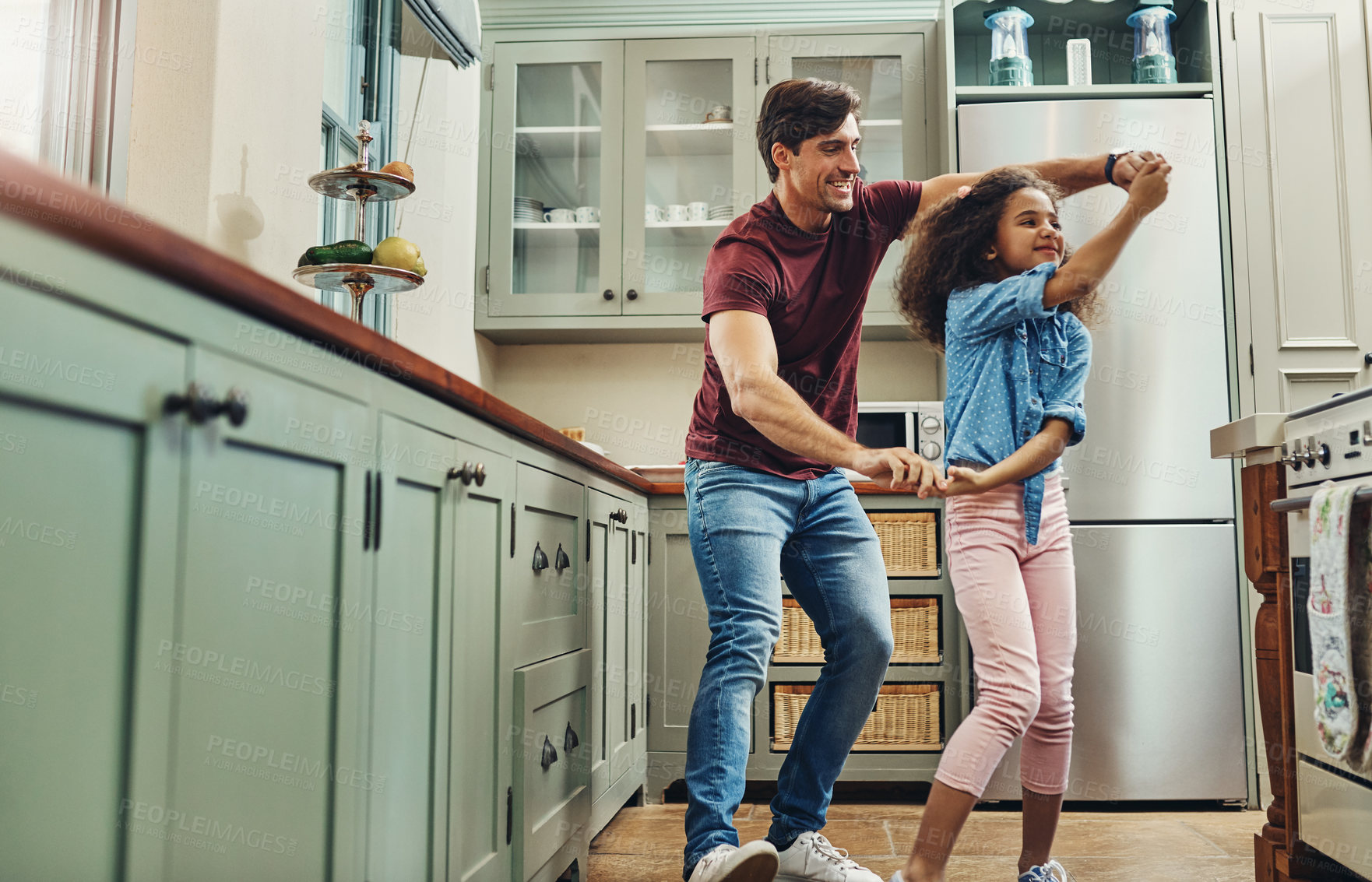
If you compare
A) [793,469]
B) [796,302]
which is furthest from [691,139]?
[793,469]

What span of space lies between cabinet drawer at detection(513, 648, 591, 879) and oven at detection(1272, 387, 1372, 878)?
1179 mm

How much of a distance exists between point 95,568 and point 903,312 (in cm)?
157

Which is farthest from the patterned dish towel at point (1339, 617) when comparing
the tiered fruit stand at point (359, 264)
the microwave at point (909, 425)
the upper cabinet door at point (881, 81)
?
the upper cabinet door at point (881, 81)

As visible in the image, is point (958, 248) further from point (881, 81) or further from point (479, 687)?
point (881, 81)

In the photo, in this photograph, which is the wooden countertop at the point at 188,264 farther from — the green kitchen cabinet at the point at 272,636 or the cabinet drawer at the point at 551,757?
the cabinet drawer at the point at 551,757

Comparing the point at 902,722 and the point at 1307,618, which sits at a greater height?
the point at 1307,618

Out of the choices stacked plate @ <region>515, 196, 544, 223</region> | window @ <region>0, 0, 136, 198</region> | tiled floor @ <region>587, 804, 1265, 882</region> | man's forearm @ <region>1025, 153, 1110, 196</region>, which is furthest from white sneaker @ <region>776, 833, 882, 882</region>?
stacked plate @ <region>515, 196, 544, 223</region>

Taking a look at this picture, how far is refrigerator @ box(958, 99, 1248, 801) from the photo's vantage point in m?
2.69

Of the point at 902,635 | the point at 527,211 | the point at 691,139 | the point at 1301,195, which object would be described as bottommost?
the point at 902,635

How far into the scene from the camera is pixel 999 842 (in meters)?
2.31

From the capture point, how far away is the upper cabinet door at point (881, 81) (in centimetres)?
327

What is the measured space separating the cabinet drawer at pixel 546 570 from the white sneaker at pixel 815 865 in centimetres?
51

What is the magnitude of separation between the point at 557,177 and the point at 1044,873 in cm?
256

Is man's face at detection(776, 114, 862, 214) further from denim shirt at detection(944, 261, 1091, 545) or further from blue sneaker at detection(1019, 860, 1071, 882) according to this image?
blue sneaker at detection(1019, 860, 1071, 882)
